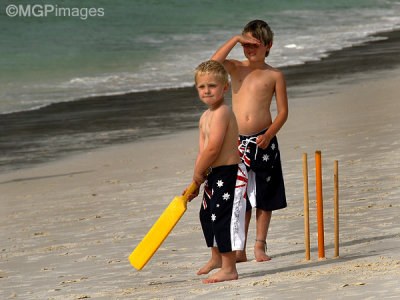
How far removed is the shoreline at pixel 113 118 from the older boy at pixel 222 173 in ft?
18.8

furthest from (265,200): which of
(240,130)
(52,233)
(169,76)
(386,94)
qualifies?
(169,76)

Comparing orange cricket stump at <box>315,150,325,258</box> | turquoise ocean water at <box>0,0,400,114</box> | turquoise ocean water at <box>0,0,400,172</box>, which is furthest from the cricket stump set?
turquoise ocean water at <box>0,0,400,114</box>

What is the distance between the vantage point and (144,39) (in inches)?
1225

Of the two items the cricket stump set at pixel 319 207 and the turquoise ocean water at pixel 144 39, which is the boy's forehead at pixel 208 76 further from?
the turquoise ocean water at pixel 144 39

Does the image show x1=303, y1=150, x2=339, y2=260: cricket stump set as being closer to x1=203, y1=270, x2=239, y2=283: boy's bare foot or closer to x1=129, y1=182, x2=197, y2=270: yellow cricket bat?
x1=203, y1=270, x2=239, y2=283: boy's bare foot

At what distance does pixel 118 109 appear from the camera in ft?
47.7

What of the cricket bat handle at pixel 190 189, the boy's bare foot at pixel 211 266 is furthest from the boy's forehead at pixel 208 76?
the boy's bare foot at pixel 211 266

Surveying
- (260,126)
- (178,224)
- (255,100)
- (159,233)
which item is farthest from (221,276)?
(178,224)

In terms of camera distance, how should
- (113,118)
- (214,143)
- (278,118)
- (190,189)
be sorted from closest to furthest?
(214,143), (190,189), (278,118), (113,118)

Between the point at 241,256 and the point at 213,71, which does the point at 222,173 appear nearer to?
the point at 213,71

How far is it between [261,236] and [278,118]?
2.30 ft

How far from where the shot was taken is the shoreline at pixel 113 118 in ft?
36.6

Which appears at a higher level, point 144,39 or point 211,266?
point 144,39

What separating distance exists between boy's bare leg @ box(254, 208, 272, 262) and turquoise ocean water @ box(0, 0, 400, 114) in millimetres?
10986
